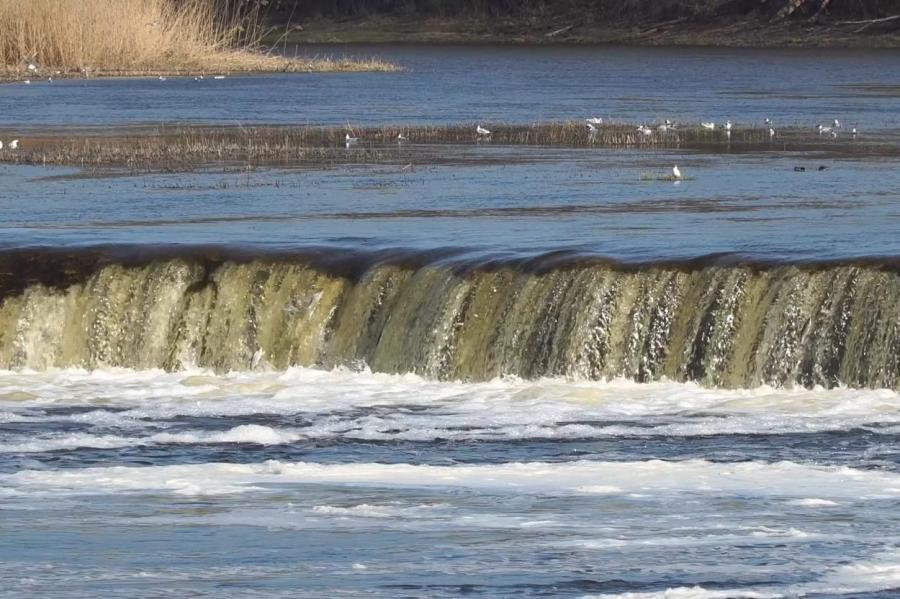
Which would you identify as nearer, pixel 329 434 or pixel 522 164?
pixel 329 434

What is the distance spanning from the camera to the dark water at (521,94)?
41562mm

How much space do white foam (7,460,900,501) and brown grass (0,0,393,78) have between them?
46.7 m

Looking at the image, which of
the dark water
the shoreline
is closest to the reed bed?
the dark water

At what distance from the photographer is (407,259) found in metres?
18.3

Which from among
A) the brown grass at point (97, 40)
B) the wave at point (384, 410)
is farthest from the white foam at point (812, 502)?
the brown grass at point (97, 40)

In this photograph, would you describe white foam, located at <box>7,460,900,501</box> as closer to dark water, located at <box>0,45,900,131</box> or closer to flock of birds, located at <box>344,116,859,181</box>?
flock of birds, located at <box>344,116,859,181</box>

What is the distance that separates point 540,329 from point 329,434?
3021mm

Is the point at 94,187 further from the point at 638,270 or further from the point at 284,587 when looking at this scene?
the point at 284,587

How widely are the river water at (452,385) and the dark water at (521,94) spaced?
13395 millimetres

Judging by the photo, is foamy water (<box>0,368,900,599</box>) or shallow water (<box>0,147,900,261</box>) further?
shallow water (<box>0,147,900,261</box>)

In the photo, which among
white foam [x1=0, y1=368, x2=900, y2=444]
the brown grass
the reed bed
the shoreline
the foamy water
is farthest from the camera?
the shoreline

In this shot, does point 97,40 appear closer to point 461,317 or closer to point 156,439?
point 461,317

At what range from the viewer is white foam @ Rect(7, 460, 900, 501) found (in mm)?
12156

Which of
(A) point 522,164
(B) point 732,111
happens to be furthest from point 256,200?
(B) point 732,111
